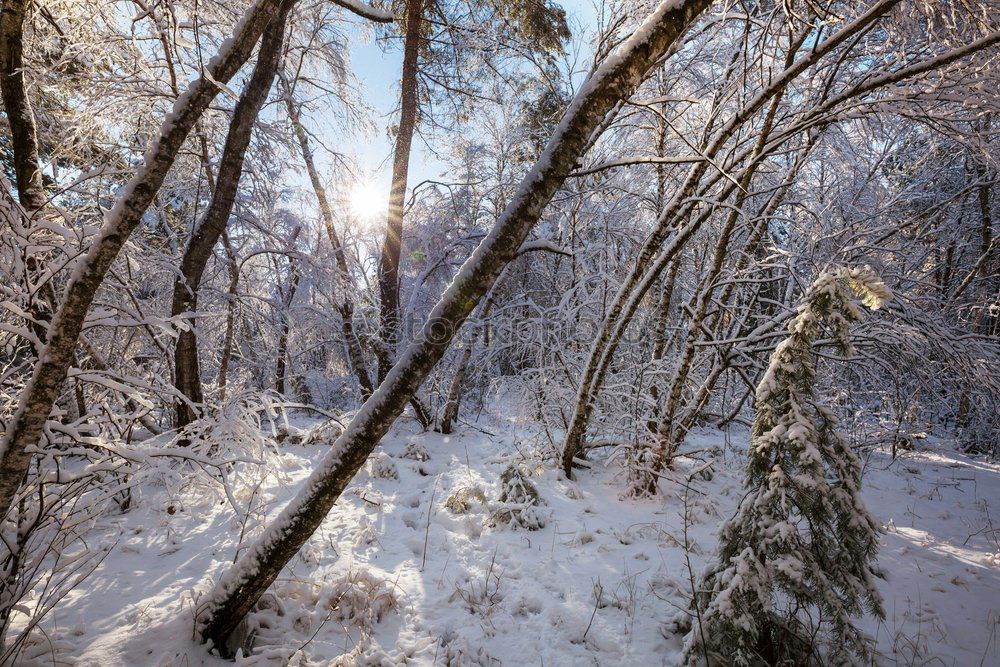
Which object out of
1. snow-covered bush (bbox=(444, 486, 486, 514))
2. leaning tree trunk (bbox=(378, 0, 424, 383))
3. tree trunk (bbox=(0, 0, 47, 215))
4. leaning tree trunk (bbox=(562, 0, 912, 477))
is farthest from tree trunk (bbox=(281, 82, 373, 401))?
tree trunk (bbox=(0, 0, 47, 215))

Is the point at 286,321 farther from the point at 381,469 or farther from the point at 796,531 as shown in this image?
the point at 796,531

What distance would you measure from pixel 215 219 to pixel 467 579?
16.6 feet

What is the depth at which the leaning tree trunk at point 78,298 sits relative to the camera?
193cm

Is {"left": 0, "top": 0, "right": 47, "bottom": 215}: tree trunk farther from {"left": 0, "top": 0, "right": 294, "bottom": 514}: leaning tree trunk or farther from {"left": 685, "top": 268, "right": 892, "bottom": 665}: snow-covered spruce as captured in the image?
{"left": 685, "top": 268, "right": 892, "bottom": 665}: snow-covered spruce

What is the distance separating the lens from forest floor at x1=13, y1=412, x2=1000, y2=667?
8.36ft

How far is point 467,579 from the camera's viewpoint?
3.31m

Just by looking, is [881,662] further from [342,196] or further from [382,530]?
[342,196]

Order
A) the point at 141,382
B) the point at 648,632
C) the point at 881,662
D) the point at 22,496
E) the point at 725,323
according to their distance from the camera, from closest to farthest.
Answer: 1. the point at 22,496
2. the point at 141,382
3. the point at 881,662
4. the point at 648,632
5. the point at 725,323

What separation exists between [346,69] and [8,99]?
6507mm

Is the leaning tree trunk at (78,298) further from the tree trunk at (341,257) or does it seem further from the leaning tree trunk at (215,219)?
the tree trunk at (341,257)

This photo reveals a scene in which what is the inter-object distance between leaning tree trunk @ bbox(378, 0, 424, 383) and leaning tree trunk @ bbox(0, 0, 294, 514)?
194 inches

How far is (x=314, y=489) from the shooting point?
240 centimetres

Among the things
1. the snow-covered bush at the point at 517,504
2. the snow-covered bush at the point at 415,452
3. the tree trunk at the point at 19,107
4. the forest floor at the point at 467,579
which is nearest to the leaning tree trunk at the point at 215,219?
the forest floor at the point at 467,579

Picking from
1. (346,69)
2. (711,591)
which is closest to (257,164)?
(346,69)
